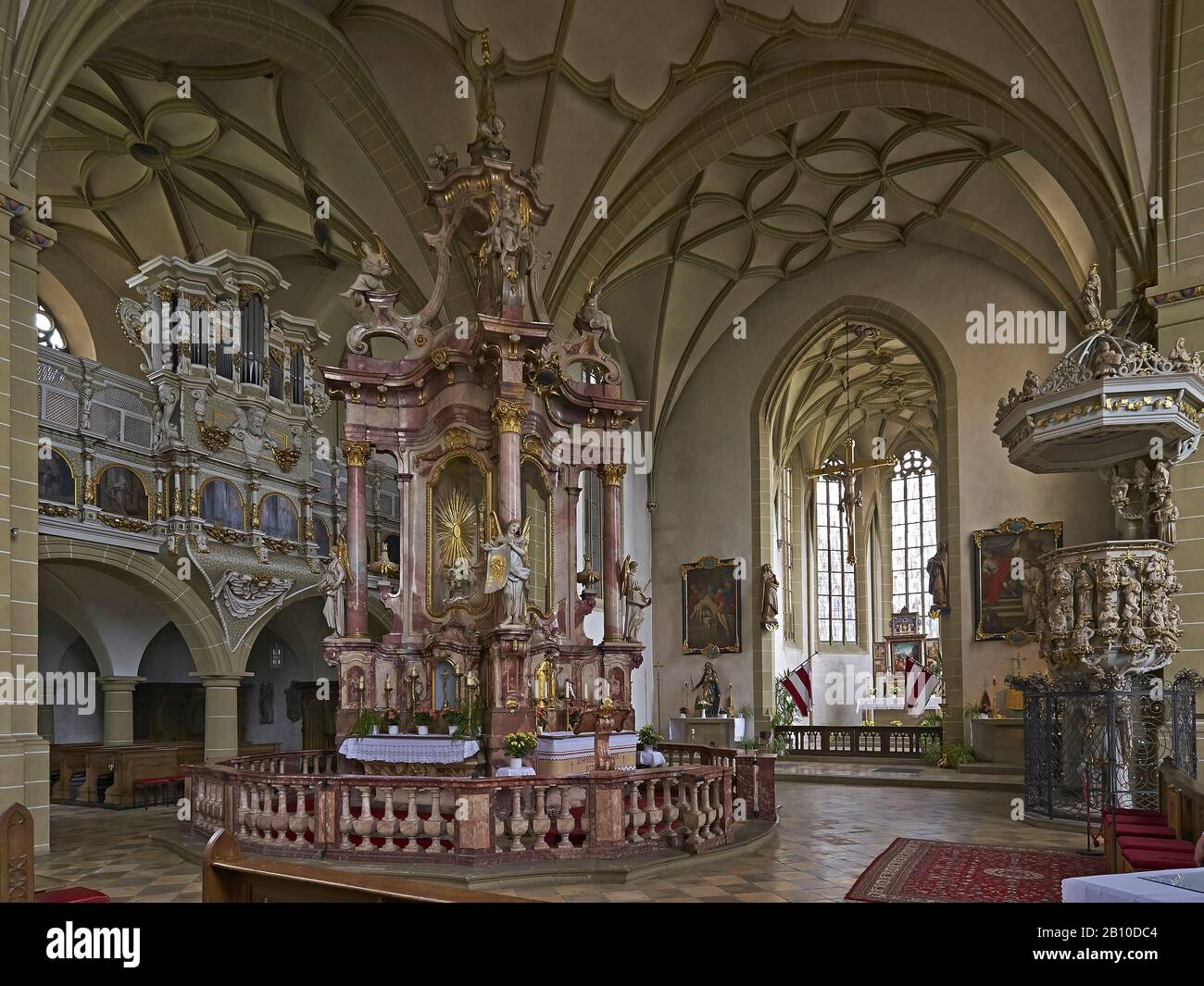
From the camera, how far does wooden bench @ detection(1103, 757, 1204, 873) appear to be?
21.4 ft

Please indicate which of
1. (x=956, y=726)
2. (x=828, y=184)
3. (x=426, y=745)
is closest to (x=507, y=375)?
(x=426, y=745)

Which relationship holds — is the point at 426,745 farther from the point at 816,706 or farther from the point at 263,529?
the point at 816,706

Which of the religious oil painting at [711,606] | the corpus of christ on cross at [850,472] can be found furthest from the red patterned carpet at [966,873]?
the corpus of christ on cross at [850,472]

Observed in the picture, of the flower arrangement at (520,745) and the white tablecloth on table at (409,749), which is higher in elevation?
the flower arrangement at (520,745)

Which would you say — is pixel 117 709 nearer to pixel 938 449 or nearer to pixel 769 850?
pixel 769 850

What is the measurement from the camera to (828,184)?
19.7 m

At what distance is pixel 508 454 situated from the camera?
11555mm

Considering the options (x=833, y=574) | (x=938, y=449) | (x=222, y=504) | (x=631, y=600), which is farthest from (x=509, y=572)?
(x=833, y=574)

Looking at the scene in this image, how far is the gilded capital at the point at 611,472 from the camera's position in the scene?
1328 centimetres

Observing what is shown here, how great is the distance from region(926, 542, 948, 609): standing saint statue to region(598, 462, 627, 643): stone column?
9231 millimetres

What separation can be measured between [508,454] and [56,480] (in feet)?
21.8

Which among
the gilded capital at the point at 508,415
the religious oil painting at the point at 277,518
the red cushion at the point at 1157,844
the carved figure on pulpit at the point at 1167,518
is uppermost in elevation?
the gilded capital at the point at 508,415

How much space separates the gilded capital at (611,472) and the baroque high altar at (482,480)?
2cm

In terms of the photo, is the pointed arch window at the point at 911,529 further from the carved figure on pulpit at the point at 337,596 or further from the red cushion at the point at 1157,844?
the red cushion at the point at 1157,844
